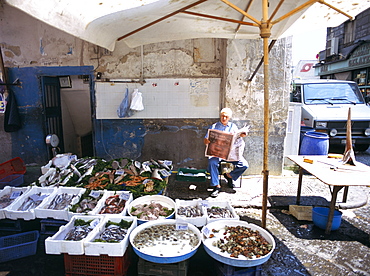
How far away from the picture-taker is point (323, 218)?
3.98 m

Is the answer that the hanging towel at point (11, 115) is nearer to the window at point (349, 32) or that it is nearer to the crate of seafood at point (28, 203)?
the crate of seafood at point (28, 203)

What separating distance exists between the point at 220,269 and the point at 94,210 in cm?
185

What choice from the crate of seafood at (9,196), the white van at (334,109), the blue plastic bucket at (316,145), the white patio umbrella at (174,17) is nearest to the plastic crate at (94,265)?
the crate of seafood at (9,196)

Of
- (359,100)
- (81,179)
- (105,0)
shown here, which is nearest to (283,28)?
(105,0)

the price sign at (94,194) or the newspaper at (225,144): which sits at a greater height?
the newspaper at (225,144)

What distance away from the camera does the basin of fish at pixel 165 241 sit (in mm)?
2627

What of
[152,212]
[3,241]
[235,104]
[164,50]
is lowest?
[3,241]

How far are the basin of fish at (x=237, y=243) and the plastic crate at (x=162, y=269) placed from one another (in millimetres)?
326

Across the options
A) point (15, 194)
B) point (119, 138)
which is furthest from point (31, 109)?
point (15, 194)

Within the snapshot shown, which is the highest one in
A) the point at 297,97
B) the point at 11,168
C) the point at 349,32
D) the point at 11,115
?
the point at 349,32

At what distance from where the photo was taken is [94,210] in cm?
349

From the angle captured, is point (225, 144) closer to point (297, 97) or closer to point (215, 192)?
point (215, 192)

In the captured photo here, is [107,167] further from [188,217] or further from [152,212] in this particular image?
[188,217]

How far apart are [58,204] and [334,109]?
25.7 feet
